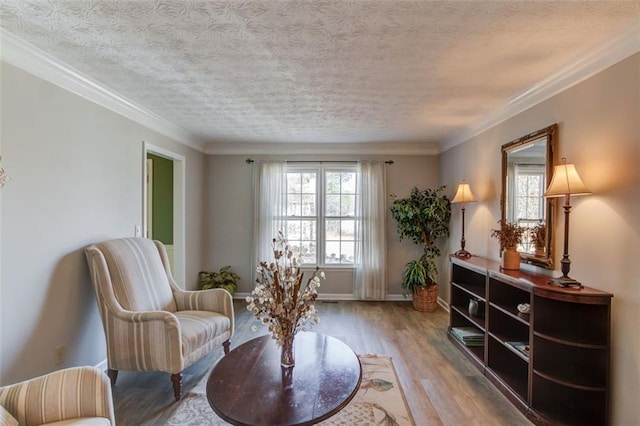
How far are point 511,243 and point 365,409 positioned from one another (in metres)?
1.88

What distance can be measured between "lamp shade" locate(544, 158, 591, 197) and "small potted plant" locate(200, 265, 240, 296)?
4.14m

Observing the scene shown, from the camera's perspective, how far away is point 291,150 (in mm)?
4988

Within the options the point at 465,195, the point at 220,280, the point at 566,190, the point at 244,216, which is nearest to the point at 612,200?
the point at 566,190

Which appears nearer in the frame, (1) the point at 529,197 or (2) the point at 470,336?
(1) the point at 529,197

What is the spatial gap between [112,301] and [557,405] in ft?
10.9

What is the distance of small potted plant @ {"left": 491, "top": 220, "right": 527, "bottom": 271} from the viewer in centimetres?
269

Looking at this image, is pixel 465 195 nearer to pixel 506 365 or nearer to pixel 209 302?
pixel 506 365

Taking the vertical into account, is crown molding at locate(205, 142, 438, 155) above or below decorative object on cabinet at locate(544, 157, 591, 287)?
above

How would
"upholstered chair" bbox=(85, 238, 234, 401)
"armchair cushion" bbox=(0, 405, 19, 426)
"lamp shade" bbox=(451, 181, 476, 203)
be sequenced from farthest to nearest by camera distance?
1. "lamp shade" bbox=(451, 181, 476, 203)
2. "upholstered chair" bbox=(85, 238, 234, 401)
3. "armchair cushion" bbox=(0, 405, 19, 426)

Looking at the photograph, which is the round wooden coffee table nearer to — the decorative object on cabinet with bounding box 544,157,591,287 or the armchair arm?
the armchair arm

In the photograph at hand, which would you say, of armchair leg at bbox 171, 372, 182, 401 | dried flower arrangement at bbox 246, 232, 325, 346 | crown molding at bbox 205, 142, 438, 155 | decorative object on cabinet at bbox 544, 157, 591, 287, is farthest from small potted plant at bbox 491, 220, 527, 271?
armchair leg at bbox 171, 372, 182, 401

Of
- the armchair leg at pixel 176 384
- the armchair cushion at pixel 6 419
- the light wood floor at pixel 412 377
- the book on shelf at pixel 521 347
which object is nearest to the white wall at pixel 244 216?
the light wood floor at pixel 412 377

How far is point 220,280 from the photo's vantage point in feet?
15.6

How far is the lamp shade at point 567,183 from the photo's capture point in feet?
6.72
